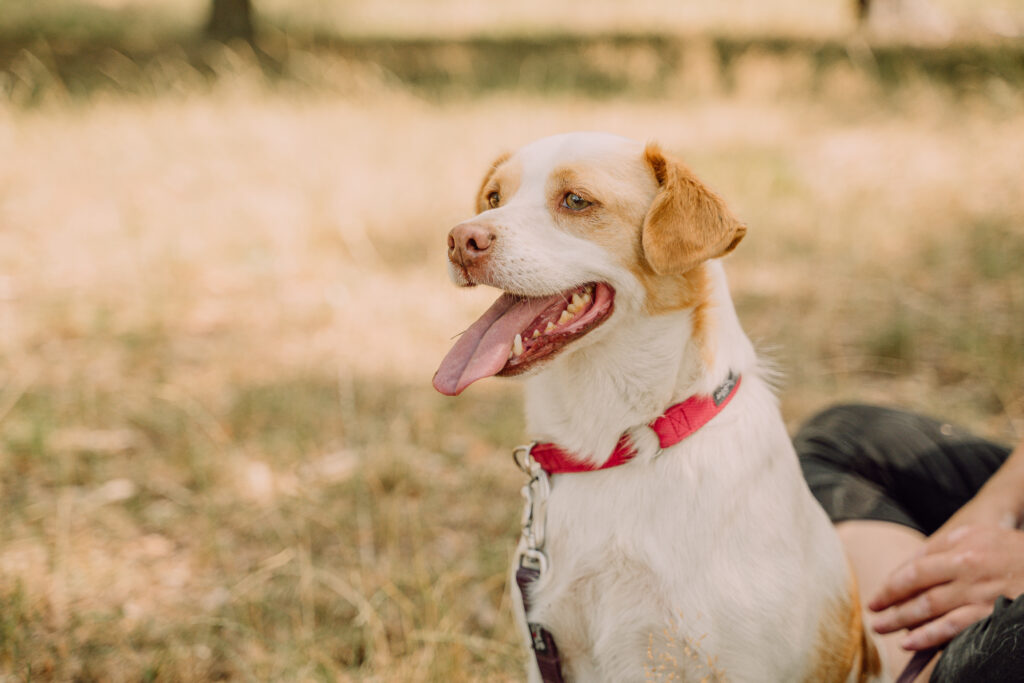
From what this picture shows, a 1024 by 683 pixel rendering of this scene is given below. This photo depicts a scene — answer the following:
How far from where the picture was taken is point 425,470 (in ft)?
11.6

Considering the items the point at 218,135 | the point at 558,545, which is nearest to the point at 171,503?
the point at 558,545

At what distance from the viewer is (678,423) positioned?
1.93 meters

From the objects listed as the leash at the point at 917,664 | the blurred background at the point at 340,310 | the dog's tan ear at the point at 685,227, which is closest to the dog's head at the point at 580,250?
the dog's tan ear at the point at 685,227

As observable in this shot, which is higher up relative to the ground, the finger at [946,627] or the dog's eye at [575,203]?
the dog's eye at [575,203]

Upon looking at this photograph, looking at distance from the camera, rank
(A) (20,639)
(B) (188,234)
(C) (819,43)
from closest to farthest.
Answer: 1. (A) (20,639)
2. (B) (188,234)
3. (C) (819,43)

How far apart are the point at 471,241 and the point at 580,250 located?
0.81 feet

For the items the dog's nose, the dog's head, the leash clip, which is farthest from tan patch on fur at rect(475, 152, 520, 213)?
the leash clip

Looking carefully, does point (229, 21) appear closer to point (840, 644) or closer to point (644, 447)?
point (644, 447)

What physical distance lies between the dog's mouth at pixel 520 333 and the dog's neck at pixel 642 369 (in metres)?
0.07

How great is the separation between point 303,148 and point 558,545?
19.3 feet

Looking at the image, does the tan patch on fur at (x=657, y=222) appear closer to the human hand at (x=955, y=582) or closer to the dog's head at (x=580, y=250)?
the dog's head at (x=580, y=250)

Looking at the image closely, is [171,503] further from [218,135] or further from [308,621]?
[218,135]

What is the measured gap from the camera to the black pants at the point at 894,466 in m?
2.65

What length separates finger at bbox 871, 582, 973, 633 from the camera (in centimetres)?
186
